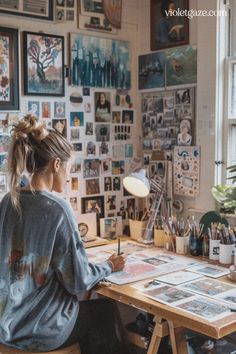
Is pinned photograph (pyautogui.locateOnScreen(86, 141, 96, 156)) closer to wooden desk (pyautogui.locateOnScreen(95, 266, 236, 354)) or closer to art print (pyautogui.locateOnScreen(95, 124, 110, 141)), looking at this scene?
art print (pyautogui.locateOnScreen(95, 124, 110, 141))

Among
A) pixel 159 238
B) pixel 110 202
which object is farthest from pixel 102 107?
pixel 159 238

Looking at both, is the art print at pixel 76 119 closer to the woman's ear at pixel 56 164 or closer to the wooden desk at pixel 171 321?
the woman's ear at pixel 56 164

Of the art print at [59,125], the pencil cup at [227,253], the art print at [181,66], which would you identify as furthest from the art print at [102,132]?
the pencil cup at [227,253]

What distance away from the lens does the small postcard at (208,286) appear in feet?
6.14

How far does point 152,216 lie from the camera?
2721 mm

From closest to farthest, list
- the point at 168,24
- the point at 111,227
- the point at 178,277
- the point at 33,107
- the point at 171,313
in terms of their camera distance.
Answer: the point at 171,313 < the point at 178,277 < the point at 33,107 < the point at 168,24 < the point at 111,227

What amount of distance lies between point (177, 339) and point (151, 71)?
A: 1645 mm

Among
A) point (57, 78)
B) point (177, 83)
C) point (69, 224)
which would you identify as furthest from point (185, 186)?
point (69, 224)

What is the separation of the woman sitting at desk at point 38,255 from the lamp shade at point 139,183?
68 centimetres

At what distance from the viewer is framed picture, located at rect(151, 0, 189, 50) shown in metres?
2.72

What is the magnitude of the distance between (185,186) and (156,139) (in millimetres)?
358

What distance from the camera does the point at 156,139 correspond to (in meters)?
2.94

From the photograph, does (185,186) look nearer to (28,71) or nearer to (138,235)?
(138,235)

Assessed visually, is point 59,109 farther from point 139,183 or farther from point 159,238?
point 159,238
